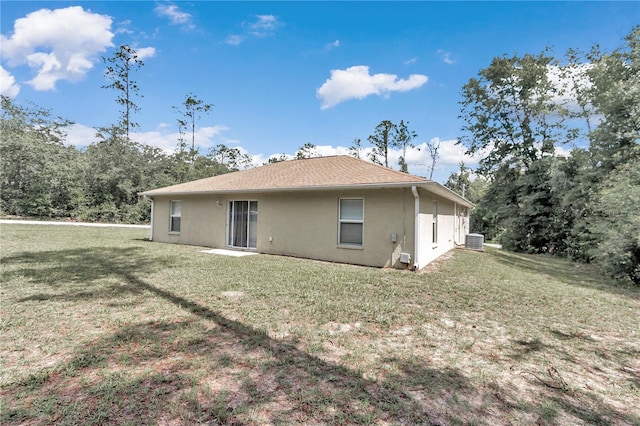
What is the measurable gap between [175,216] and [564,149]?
22076 mm

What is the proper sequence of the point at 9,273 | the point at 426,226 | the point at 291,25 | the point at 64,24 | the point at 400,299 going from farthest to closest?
the point at 291,25 < the point at 64,24 < the point at 426,226 < the point at 9,273 < the point at 400,299

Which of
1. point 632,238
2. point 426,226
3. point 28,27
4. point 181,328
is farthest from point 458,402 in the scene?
point 28,27

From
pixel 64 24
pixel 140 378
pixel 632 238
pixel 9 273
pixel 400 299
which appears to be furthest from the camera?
pixel 64 24

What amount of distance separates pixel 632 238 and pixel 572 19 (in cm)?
776

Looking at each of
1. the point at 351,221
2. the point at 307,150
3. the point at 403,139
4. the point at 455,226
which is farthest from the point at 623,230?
the point at 307,150

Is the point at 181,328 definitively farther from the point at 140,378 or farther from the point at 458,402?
the point at 458,402

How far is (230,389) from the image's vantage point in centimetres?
250

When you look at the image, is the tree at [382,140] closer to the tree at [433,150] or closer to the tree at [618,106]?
the tree at [433,150]

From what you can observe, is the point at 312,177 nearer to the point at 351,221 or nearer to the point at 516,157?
the point at 351,221

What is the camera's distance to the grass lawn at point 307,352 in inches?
90.3

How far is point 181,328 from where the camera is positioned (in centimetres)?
378

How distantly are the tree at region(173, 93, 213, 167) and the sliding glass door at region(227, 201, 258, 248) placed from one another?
961 inches

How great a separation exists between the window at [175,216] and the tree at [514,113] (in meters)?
20.1

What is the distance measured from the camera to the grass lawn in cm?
229
